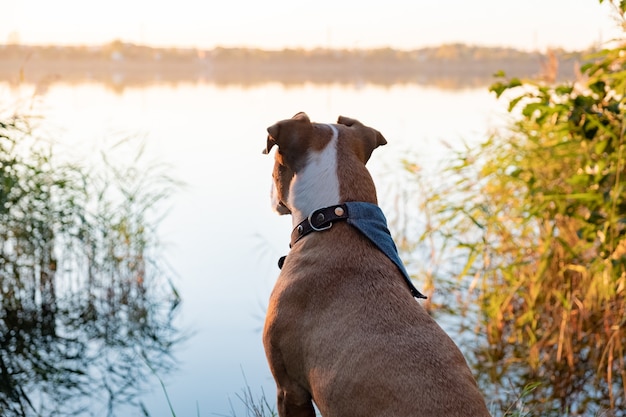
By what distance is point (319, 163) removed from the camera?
10.3 ft

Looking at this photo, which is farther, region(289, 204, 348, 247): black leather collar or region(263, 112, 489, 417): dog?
region(289, 204, 348, 247): black leather collar

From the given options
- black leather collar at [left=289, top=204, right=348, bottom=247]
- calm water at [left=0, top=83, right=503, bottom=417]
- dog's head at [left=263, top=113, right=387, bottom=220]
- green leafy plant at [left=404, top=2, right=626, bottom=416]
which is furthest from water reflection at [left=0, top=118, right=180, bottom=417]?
black leather collar at [left=289, top=204, right=348, bottom=247]

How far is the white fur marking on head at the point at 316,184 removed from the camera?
10.1 feet

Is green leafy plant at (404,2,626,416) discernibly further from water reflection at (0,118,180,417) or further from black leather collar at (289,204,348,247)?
water reflection at (0,118,180,417)

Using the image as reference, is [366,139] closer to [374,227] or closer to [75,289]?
[374,227]

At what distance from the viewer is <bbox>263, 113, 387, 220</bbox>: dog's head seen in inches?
122

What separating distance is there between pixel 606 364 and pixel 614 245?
1723 mm

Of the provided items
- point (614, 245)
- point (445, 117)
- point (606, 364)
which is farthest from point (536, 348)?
point (445, 117)

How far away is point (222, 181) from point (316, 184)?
11448mm

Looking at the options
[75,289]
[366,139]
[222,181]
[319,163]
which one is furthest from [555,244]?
[222,181]

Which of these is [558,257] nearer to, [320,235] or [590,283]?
[590,283]

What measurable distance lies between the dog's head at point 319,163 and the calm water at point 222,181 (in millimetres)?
2191

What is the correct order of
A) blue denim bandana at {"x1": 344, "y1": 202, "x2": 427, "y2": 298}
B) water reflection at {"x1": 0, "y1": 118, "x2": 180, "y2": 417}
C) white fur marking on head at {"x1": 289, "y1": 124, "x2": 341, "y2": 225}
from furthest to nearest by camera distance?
water reflection at {"x1": 0, "y1": 118, "x2": 180, "y2": 417} < white fur marking on head at {"x1": 289, "y1": 124, "x2": 341, "y2": 225} < blue denim bandana at {"x1": 344, "y1": 202, "x2": 427, "y2": 298}

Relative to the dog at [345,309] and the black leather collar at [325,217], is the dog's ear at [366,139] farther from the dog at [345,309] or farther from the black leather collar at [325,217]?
the black leather collar at [325,217]
